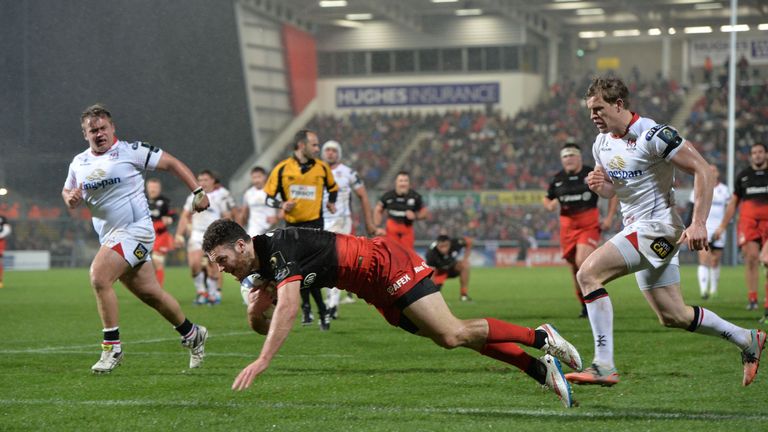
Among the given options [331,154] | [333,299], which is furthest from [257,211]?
[333,299]

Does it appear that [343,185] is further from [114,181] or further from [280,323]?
[280,323]

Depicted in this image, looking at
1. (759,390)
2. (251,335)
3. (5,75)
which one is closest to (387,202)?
(251,335)

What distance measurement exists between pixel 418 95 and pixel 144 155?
4293 cm

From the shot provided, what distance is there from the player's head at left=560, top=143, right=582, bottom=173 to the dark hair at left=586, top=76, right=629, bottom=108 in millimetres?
6795

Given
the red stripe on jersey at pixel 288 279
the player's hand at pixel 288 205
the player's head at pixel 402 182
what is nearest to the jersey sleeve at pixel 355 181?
the player's head at pixel 402 182

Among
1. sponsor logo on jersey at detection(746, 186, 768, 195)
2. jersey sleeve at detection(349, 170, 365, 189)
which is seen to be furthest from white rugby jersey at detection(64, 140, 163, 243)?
sponsor logo on jersey at detection(746, 186, 768, 195)

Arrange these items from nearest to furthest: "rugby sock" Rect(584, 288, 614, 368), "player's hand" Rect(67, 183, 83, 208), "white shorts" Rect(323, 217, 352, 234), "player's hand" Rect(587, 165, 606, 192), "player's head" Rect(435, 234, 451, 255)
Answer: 1. "rugby sock" Rect(584, 288, 614, 368)
2. "player's hand" Rect(587, 165, 606, 192)
3. "player's hand" Rect(67, 183, 83, 208)
4. "white shorts" Rect(323, 217, 352, 234)
5. "player's head" Rect(435, 234, 451, 255)

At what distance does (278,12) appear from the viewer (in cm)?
4925

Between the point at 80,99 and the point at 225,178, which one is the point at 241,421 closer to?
the point at 80,99

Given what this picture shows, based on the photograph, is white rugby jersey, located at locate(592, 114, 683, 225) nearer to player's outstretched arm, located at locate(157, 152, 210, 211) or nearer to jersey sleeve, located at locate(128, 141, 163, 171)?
player's outstretched arm, located at locate(157, 152, 210, 211)

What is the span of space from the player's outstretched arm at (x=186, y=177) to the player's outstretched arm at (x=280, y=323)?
2950 millimetres

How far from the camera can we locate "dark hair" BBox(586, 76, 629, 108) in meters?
7.57

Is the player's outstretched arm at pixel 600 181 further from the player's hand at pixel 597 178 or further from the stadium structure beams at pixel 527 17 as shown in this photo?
the stadium structure beams at pixel 527 17

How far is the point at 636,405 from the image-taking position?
7.09 m
